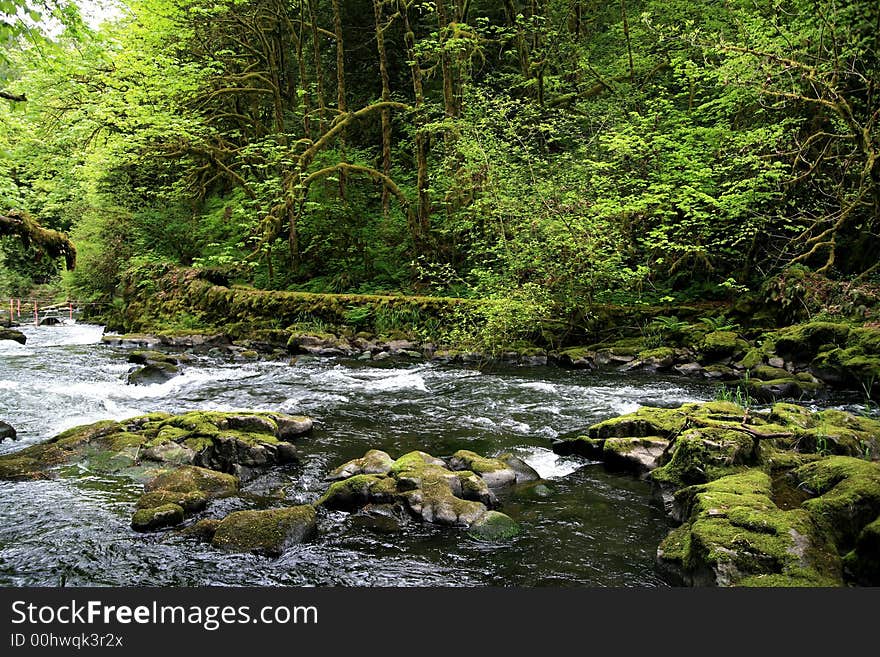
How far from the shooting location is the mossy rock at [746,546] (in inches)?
135

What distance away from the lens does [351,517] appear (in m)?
5.16

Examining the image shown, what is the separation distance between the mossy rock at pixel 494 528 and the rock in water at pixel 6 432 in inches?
248

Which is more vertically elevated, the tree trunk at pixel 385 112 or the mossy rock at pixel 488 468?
the tree trunk at pixel 385 112

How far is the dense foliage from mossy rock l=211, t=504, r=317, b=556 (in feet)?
15.3

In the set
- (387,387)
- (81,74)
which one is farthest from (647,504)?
(81,74)

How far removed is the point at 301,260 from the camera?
21.0 metres

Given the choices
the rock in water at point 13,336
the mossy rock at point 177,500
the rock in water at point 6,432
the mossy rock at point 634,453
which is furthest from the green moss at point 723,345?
the rock in water at point 13,336

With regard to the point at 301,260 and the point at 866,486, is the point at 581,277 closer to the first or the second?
the point at 866,486

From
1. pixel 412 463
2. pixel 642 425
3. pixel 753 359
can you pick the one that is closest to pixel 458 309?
pixel 753 359

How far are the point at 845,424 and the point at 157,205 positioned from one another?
78.6 ft

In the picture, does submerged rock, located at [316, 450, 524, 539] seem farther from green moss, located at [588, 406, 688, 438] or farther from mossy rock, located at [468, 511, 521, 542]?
green moss, located at [588, 406, 688, 438]

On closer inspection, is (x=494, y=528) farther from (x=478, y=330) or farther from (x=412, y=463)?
(x=478, y=330)

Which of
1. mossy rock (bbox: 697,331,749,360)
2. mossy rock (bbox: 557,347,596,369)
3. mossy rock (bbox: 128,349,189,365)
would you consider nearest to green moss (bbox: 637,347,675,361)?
mossy rock (bbox: 697,331,749,360)

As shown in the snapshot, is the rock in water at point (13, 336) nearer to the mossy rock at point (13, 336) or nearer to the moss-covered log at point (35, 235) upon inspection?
the mossy rock at point (13, 336)
